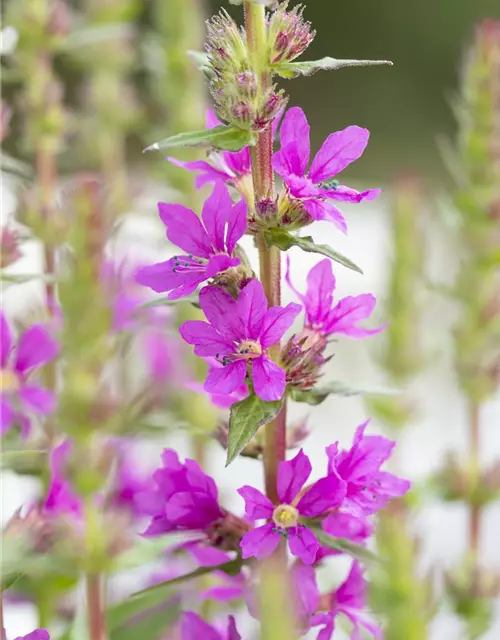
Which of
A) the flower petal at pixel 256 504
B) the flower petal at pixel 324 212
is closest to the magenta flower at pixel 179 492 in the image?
the flower petal at pixel 256 504

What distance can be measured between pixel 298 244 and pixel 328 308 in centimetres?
8

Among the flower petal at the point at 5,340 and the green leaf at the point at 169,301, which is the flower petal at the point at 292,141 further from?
the flower petal at the point at 5,340

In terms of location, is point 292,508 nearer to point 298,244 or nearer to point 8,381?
point 298,244

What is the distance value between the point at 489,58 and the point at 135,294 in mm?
426

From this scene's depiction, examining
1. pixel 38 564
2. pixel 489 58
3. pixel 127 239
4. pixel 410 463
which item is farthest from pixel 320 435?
pixel 38 564

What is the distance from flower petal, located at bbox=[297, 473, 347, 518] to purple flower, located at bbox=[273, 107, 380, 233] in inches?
5.2

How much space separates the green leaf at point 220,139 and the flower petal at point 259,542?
0.20 m

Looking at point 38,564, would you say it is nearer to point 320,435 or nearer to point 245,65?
point 245,65

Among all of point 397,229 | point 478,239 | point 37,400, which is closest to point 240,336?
point 37,400

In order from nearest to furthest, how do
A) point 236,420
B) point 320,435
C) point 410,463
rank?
point 236,420 < point 410,463 < point 320,435

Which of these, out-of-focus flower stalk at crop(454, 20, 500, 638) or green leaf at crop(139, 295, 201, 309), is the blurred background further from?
green leaf at crop(139, 295, 201, 309)

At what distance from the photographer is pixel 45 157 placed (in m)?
0.96

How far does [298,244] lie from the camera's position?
0.51m

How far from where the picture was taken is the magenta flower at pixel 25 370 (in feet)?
2.33
